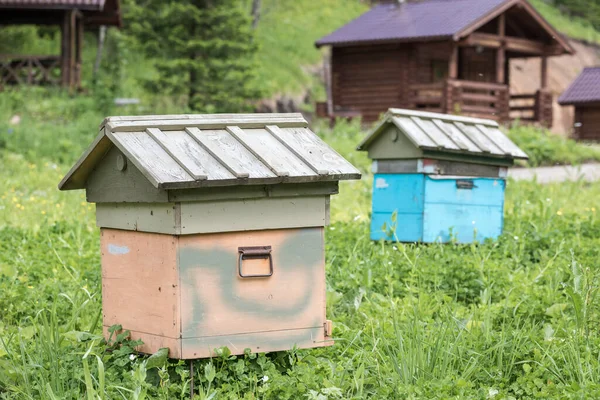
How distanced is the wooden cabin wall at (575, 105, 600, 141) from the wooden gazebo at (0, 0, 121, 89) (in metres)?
14.8

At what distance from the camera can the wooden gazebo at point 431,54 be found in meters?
21.7

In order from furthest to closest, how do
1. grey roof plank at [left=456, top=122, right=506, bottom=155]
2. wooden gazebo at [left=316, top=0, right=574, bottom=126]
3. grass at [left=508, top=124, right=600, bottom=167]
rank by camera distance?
wooden gazebo at [left=316, top=0, right=574, bottom=126] → grass at [left=508, top=124, right=600, bottom=167] → grey roof plank at [left=456, top=122, right=506, bottom=155]

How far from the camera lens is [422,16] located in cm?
2325

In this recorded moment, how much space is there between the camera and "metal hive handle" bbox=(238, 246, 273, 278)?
373 cm

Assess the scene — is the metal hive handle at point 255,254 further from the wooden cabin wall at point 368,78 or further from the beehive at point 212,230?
the wooden cabin wall at point 368,78

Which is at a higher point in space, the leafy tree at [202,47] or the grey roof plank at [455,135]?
the leafy tree at [202,47]

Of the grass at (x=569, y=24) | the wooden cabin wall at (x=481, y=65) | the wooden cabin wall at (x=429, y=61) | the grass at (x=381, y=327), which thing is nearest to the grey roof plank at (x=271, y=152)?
the grass at (x=381, y=327)

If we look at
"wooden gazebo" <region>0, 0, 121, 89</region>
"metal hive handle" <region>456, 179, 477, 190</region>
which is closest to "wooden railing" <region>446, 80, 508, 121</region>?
"wooden gazebo" <region>0, 0, 121, 89</region>

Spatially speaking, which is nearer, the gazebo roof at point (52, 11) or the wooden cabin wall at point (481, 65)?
the gazebo roof at point (52, 11)

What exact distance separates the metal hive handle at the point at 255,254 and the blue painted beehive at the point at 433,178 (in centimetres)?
265

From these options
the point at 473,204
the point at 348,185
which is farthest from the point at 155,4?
the point at 473,204

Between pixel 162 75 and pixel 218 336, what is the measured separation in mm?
16145

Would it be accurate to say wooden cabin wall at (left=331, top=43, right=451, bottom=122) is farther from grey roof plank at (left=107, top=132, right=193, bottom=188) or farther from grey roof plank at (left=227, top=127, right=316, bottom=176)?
grey roof plank at (left=107, top=132, right=193, bottom=188)

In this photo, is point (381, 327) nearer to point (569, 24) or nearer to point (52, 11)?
point (52, 11)
